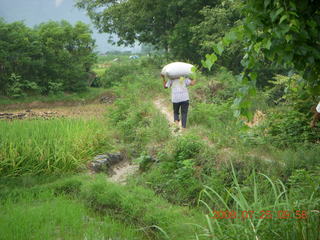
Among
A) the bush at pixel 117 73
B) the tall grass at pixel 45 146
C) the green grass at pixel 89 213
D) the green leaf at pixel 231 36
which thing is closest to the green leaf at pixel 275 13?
the green leaf at pixel 231 36

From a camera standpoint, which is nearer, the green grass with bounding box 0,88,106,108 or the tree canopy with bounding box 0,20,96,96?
the green grass with bounding box 0,88,106,108

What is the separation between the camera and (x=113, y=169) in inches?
278

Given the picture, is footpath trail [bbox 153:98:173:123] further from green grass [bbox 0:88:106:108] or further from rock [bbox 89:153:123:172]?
green grass [bbox 0:88:106:108]

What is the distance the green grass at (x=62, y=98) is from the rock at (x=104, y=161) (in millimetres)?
9582

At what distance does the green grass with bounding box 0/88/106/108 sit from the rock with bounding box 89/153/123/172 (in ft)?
31.4

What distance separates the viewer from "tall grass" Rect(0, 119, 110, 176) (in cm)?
640

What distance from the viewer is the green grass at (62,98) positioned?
15919mm

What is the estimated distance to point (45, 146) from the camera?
683 cm

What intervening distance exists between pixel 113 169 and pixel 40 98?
10737 millimetres

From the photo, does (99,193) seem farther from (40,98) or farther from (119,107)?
(40,98)

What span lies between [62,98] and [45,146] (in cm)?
1066

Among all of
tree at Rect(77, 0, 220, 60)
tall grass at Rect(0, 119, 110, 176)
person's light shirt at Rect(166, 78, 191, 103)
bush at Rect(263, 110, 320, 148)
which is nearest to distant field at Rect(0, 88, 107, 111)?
tree at Rect(77, 0, 220, 60)

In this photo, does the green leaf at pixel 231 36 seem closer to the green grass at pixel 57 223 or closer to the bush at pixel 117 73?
the green grass at pixel 57 223
